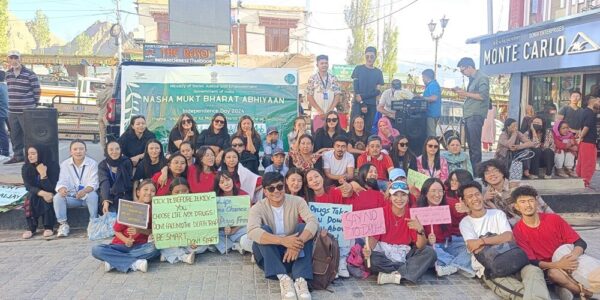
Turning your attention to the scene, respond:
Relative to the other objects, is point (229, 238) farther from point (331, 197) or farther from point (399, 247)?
point (399, 247)

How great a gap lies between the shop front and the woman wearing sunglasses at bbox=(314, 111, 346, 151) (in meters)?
7.46

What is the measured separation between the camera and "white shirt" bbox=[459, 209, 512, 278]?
15.0 feet

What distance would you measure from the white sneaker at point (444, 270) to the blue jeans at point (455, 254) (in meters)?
0.05

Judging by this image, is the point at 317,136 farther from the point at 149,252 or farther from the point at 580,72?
the point at 580,72

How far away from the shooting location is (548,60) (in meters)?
13.1

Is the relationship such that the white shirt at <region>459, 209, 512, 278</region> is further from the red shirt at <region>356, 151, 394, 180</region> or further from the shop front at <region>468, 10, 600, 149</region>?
the shop front at <region>468, 10, 600, 149</region>

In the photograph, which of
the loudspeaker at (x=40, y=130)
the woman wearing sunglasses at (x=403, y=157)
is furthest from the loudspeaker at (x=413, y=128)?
the loudspeaker at (x=40, y=130)

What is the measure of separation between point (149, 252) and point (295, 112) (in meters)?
4.33

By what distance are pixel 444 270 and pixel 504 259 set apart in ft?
2.37

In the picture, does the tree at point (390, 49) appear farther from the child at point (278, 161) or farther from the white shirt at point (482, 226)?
the white shirt at point (482, 226)

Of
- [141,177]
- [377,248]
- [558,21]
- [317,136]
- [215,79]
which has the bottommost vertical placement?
[377,248]

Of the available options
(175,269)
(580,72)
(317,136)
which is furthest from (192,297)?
(580,72)

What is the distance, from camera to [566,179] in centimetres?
819

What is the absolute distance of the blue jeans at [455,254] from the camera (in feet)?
15.9
